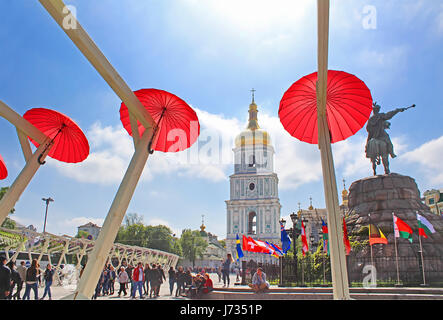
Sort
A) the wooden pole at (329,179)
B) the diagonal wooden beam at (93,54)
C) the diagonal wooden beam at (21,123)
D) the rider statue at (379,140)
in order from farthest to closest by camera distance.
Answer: the rider statue at (379,140)
the diagonal wooden beam at (21,123)
the wooden pole at (329,179)
the diagonal wooden beam at (93,54)

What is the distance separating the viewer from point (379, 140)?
18.5 m

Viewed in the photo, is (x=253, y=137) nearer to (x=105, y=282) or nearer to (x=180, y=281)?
(x=180, y=281)

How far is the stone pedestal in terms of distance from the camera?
1383 centimetres

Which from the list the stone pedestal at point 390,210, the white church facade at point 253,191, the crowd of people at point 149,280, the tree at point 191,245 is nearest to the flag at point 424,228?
the stone pedestal at point 390,210

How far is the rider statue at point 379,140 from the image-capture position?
707 inches

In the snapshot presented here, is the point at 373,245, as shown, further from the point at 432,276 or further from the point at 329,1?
the point at 329,1

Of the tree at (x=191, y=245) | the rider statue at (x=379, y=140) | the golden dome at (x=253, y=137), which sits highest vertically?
the golden dome at (x=253, y=137)

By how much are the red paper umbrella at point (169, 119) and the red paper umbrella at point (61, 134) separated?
846 millimetres

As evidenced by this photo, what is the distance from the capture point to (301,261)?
15.2 m

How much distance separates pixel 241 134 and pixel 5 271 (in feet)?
178

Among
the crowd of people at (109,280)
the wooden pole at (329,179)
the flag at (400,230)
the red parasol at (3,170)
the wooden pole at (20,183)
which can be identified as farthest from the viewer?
the flag at (400,230)

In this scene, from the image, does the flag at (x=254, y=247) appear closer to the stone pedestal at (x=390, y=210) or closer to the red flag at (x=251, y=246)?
the red flag at (x=251, y=246)

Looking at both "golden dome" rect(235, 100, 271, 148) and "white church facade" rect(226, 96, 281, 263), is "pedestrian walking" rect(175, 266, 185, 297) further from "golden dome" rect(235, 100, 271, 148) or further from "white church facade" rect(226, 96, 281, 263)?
"golden dome" rect(235, 100, 271, 148)

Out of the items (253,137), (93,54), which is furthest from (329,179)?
(253,137)
